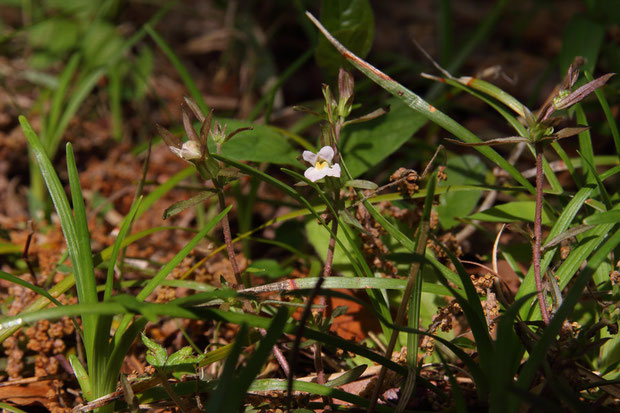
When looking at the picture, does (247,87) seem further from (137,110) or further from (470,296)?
(470,296)

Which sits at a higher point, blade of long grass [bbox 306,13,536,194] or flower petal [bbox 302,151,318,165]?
blade of long grass [bbox 306,13,536,194]

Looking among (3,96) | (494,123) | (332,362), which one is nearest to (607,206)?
(332,362)

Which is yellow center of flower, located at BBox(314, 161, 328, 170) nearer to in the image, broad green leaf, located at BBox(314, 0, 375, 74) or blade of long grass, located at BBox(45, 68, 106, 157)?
broad green leaf, located at BBox(314, 0, 375, 74)

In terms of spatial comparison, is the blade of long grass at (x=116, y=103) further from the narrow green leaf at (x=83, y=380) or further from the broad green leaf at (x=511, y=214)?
the broad green leaf at (x=511, y=214)

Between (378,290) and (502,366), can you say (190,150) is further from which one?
(502,366)

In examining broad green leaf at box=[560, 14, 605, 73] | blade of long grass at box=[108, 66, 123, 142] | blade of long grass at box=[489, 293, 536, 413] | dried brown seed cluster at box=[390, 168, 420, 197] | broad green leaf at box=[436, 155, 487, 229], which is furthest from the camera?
blade of long grass at box=[108, 66, 123, 142]

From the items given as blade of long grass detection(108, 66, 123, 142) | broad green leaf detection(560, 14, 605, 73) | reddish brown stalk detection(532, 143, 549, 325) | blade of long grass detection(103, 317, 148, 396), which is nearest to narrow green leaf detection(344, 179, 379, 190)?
reddish brown stalk detection(532, 143, 549, 325)

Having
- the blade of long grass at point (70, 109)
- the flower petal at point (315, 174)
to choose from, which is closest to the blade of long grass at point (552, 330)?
the flower petal at point (315, 174)
